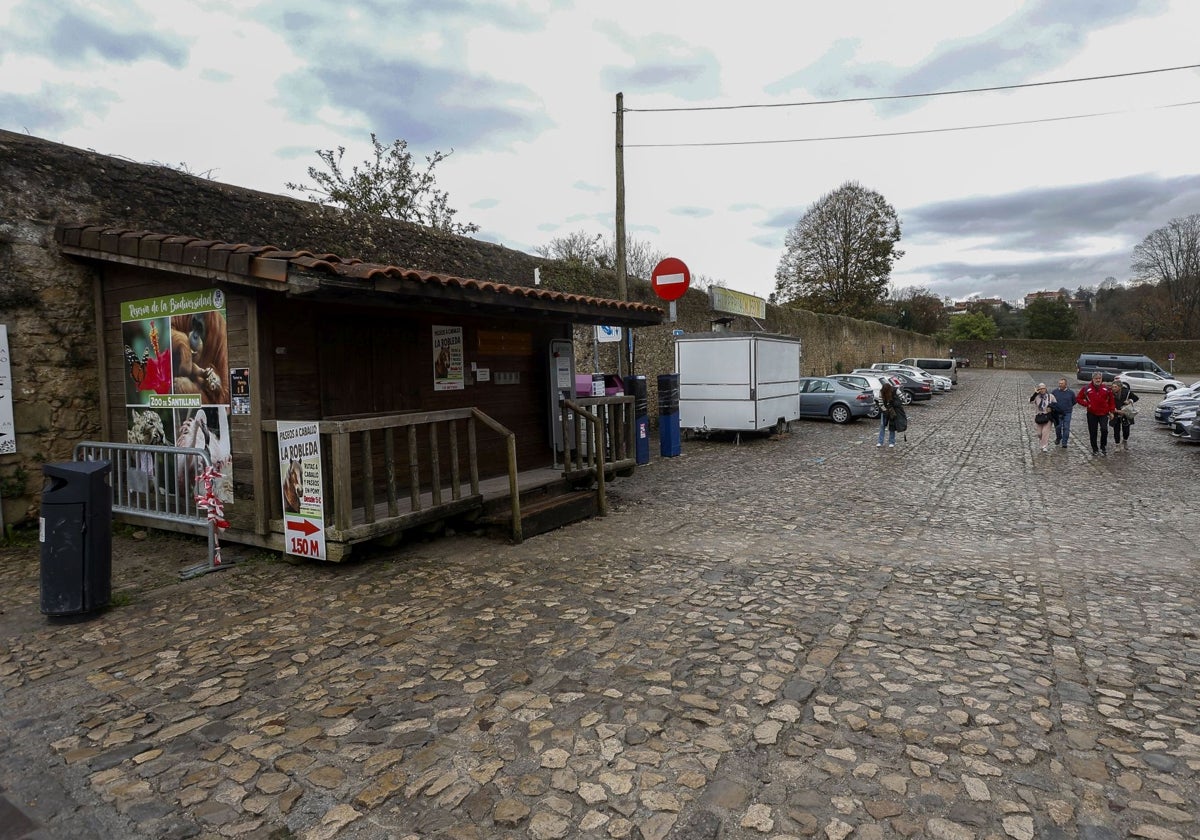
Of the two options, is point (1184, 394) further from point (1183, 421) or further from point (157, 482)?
point (157, 482)

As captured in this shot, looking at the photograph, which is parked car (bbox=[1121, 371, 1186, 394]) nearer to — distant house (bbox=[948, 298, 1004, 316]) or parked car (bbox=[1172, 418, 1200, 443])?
parked car (bbox=[1172, 418, 1200, 443])

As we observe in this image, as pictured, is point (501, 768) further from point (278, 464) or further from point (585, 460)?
point (585, 460)

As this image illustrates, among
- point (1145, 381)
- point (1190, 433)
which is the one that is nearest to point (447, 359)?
point (1190, 433)

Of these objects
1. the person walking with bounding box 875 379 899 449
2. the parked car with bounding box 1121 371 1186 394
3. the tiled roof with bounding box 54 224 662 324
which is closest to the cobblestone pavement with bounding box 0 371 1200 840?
the tiled roof with bounding box 54 224 662 324

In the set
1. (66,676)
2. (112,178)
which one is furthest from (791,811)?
(112,178)

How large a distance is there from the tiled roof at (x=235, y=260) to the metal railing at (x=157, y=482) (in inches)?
66.9

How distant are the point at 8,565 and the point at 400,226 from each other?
676 cm

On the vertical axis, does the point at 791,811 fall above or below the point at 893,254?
below

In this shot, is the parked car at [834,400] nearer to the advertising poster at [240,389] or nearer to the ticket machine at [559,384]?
the ticket machine at [559,384]

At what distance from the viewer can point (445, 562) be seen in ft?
21.2

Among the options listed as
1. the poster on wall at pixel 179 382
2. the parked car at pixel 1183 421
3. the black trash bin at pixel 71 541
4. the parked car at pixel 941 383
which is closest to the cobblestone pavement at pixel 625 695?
the black trash bin at pixel 71 541

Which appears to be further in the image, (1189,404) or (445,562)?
(1189,404)

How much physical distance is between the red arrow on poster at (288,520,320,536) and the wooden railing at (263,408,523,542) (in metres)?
0.13

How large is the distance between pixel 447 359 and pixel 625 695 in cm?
529
